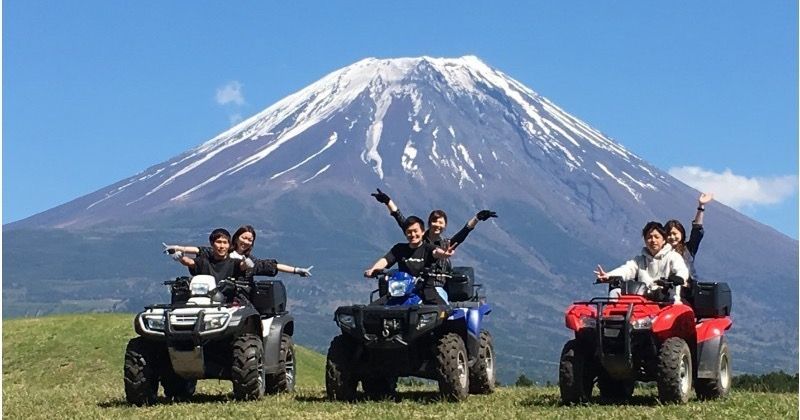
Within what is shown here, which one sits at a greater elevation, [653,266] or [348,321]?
[653,266]

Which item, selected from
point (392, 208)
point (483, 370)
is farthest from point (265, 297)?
point (483, 370)

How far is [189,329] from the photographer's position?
17578 millimetres

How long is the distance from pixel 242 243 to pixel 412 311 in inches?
122

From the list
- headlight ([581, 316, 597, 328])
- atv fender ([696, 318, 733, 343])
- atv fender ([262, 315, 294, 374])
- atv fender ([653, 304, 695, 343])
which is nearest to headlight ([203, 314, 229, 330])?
atv fender ([262, 315, 294, 374])

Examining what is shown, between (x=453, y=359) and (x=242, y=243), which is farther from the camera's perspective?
(x=242, y=243)

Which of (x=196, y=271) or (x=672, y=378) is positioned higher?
(x=196, y=271)

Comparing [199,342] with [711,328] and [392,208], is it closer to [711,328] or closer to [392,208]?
[392,208]

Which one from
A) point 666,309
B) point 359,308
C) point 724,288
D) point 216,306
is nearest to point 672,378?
point 666,309

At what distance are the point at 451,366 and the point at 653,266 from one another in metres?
2.76

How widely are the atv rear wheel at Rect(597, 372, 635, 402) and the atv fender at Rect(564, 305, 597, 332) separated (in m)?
1.11

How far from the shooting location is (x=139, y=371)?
17844 mm

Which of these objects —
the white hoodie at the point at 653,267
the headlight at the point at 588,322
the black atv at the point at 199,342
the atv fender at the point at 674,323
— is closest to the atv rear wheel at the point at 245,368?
the black atv at the point at 199,342

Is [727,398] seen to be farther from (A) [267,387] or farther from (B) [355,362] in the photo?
(A) [267,387]

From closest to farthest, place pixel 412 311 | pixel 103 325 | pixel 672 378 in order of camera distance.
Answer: pixel 672 378 → pixel 412 311 → pixel 103 325
